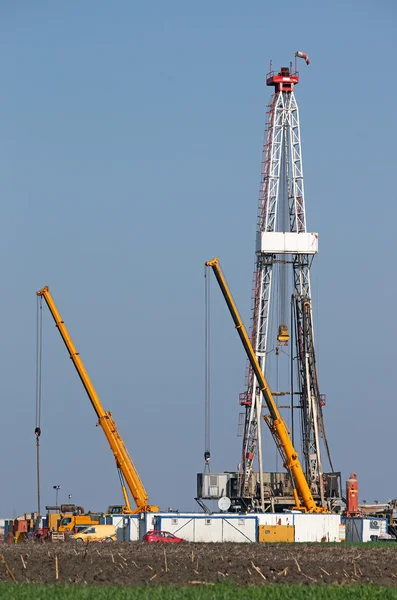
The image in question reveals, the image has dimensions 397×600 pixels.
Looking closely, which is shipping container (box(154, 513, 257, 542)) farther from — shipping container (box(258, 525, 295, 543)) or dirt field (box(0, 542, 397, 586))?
dirt field (box(0, 542, 397, 586))

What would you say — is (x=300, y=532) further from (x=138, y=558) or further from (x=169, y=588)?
(x=169, y=588)

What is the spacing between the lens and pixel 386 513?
10512 cm

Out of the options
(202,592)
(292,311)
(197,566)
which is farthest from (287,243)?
(202,592)

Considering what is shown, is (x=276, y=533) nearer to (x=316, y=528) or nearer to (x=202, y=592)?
(x=316, y=528)

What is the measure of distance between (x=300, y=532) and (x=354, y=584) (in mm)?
42143

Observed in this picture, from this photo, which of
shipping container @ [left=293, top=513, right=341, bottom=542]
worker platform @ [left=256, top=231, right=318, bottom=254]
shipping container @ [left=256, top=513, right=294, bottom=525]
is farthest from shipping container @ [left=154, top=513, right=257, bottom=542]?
worker platform @ [left=256, top=231, right=318, bottom=254]

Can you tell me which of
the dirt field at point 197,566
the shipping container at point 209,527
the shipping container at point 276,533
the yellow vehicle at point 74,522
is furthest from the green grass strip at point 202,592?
the yellow vehicle at point 74,522

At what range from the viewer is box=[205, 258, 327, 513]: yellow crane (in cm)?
10038

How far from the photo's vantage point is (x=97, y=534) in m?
87.2

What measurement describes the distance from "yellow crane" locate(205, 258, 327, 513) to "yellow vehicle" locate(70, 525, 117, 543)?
1710cm

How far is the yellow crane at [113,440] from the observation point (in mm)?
100188

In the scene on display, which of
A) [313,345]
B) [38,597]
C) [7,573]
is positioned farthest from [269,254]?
[38,597]

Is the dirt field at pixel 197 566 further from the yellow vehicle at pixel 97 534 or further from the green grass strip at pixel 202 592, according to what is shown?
the yellow vehicle at pixel 97 534

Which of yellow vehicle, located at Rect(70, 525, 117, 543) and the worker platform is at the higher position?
the worker platform
